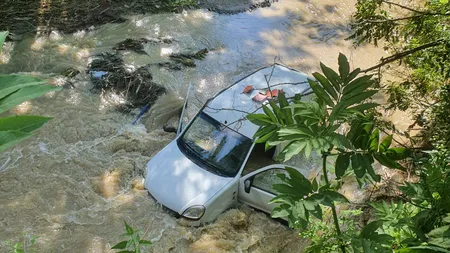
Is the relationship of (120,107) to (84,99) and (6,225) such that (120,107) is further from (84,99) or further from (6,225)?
(6,225)

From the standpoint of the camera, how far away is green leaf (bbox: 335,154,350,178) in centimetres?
209

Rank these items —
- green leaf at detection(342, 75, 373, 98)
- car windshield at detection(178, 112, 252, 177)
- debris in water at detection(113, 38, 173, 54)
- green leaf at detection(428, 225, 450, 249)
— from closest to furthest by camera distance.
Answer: green leaf at detection(428, 225, 450, 249)
green leaf at detection(342, 75, 373, 98)
car windshield at detection(178, 112, 252, 177)
debris in water at detection(113, 38, 173, 54)

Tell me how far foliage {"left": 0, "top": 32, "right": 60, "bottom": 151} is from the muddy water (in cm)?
518

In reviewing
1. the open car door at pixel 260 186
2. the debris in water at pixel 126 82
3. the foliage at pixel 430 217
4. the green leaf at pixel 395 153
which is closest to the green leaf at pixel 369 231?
the foliage at pixel 430 217

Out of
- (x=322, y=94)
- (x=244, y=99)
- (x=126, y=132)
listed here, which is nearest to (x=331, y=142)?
(x=322, y=94)

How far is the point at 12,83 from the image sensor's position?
0.84 m

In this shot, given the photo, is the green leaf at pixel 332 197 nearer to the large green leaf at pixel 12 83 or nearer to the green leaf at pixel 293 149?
the green leaf at pixel 293 149

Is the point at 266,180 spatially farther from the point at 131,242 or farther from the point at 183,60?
the point at 183,60

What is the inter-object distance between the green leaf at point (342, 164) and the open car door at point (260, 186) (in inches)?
148

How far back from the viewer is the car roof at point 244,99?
6.29 metres

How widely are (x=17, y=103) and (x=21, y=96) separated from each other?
15mm

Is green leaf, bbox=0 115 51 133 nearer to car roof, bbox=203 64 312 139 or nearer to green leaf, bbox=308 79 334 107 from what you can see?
green leaf, bbox=308 79 334 107

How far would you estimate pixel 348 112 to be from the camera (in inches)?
79.9

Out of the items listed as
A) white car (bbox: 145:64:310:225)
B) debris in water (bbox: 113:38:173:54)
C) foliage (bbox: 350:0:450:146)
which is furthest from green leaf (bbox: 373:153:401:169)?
debris in water (bbox: 113:38:173:54)
